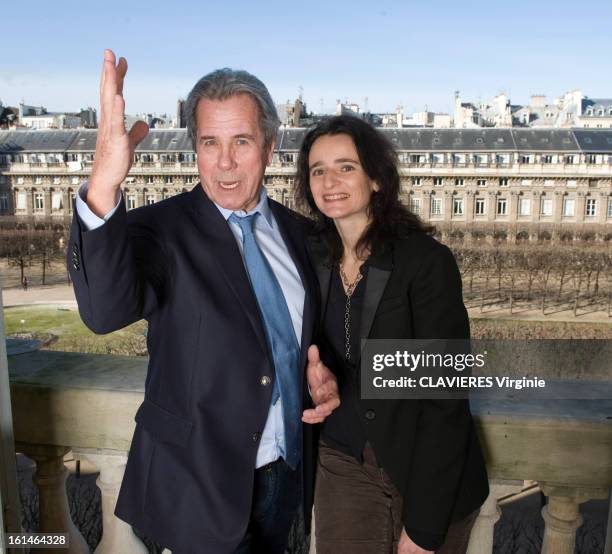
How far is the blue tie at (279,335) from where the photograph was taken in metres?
0.99

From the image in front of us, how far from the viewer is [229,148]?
99cm

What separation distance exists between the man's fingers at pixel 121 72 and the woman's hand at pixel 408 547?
0.73 meters

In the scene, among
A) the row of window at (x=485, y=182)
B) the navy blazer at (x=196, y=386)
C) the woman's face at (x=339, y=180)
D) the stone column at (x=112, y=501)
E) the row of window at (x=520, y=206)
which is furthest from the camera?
the row of window at (x=520, y=206)

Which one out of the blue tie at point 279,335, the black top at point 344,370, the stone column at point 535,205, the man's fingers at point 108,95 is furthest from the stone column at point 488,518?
the stone column at point 535,205

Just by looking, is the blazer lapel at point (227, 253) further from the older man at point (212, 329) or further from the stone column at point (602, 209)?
the stone column at point (602, 209)

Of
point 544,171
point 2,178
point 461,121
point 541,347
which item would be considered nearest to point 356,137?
point 541,347

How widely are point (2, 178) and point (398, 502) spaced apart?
1414 inches

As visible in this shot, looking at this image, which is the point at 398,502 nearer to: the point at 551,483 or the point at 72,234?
the point at 551,483

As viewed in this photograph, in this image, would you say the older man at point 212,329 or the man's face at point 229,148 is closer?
the older man at point 212,329

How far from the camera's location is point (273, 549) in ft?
3.47

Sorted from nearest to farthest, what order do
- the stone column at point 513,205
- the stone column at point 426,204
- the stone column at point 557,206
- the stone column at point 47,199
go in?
the stone column at point 557,206
the stone column at point 513,205
the stone column at point 426,204
the stone column at point 47,199

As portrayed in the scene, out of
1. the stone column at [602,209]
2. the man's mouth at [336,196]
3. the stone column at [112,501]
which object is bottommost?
the stone column at [602,209]

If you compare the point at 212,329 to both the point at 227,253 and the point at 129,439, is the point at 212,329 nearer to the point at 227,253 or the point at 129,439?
the point at 227,253

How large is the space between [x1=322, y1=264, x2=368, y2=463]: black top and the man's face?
22cm
